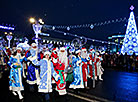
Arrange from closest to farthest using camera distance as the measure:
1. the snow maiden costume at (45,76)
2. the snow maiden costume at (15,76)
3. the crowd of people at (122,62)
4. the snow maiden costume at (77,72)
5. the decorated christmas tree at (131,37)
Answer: the snow maiden costume at (45,76), the snow maiden costume at (15,76), the snow maiden costume at (77,72), the crowd of people at (122,62), the decorated christmas tree at (131,37)

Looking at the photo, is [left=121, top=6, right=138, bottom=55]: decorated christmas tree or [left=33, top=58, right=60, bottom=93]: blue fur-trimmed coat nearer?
[left=33, top=58, right=60, bottom=93]: blue fur-trimmed coat

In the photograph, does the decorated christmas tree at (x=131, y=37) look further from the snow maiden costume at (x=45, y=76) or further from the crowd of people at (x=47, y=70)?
the snow maiden costume at (x=45, y=76)

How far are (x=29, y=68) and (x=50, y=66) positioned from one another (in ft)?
5.46

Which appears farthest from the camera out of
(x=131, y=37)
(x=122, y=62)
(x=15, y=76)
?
(x=131, y=37)

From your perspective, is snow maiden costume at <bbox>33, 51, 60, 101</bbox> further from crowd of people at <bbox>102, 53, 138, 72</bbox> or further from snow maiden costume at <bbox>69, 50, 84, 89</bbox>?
crowd of people at <bbox>102, 53, 138, 72</bbox>

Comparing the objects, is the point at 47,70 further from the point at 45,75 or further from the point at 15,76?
the point at 15,76

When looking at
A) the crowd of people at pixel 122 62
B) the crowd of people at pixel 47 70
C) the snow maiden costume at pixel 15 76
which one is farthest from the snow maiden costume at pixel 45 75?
the crowd of people at pixel 122 62

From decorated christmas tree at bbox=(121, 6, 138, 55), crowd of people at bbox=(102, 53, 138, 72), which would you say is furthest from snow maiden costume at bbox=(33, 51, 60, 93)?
decorated christmas tree at bbox=(121, 6, 138, 55)

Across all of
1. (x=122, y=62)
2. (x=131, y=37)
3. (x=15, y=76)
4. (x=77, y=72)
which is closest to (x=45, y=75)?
(x=15, y=76)

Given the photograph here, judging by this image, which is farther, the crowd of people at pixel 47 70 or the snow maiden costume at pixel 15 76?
the snow maiden costume at pixel 15 76

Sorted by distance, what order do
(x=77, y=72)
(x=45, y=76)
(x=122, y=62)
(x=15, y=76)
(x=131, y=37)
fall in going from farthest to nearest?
(x=131, y=37) → (x=122, y=62) → (x=77, y=72) → (x=15, y=76) → (x=45, y=76)

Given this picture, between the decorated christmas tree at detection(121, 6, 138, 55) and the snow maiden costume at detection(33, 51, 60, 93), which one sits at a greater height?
the decorated christmas tree at detection(121, 6, 138, 55)

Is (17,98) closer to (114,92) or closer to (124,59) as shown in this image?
(114,92)

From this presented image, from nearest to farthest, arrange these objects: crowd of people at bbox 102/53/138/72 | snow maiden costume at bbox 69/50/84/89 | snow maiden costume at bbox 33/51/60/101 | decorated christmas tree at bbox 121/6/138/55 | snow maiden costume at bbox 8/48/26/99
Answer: snow maiden costume at bbox 33/51/60/101 < snow maiden costume at bbox 8/48/26/99 < snow maiden costume at bbox 69/50/84/89 < crowd of people at bbox 102/53/138/72 < decorated christmas tree at bbox 121/6/138/55
